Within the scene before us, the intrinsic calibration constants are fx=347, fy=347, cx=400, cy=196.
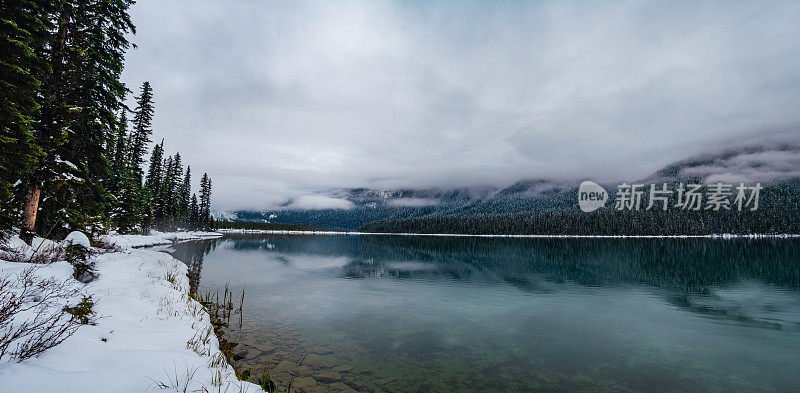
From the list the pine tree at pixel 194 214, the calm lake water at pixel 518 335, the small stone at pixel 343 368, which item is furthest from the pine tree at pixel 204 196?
the small stone at pixel 343 368

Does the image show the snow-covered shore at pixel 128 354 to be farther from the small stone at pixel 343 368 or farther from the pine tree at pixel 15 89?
the pine tree at pixel 15 89

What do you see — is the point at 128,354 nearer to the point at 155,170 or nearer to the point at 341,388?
the point at 341,388

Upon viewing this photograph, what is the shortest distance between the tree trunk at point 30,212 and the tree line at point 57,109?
0.04 meters

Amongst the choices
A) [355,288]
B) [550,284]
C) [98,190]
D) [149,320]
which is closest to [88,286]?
[149,320]

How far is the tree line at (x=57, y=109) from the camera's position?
46.9 feet

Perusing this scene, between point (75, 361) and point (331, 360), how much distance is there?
7956 millimetres

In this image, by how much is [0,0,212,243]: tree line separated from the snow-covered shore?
724 cm

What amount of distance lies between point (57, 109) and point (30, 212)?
5626 mm

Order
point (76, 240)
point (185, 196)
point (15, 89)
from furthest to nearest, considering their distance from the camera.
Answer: point (185, 196) → point (76, 240) → point (15, 89)

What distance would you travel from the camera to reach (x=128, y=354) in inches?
260

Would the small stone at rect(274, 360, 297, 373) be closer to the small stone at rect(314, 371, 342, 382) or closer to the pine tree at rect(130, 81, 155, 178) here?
the small stone at rect(314, 371, 342, 382)

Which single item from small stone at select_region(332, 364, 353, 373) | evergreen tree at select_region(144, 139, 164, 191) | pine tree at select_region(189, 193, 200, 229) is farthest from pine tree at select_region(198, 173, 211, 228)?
small stone at select_region(332, 364, 353, 373)

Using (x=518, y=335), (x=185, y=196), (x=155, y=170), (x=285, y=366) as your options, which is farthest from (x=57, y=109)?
(x=185, y=196)

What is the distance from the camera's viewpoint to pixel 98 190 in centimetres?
2150
